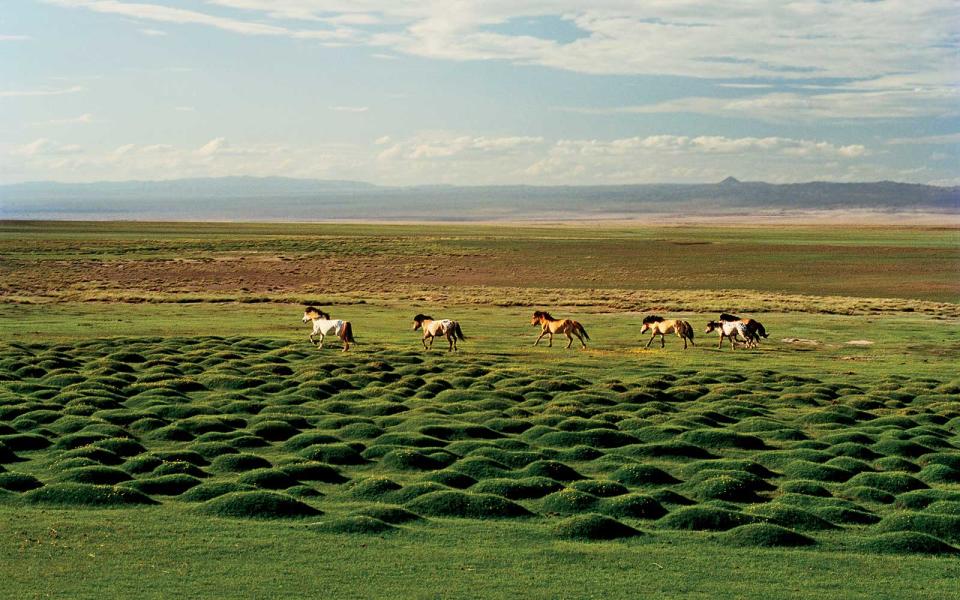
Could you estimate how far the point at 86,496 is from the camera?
886 inches

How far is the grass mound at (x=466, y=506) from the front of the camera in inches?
867

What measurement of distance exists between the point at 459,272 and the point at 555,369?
64165 millimetres

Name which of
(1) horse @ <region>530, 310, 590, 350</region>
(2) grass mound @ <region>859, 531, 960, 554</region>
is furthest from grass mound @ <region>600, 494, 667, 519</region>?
(1) horse @ <region>530, 310, 590, 350</region>

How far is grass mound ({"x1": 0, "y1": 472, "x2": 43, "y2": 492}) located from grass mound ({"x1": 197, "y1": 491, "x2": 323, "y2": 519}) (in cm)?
434

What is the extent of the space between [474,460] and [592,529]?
632 centimetres

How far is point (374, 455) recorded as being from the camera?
27.5m

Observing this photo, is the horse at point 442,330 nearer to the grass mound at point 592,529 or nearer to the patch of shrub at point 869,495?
the patch of shrub at point 869,495

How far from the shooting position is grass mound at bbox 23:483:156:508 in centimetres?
2228

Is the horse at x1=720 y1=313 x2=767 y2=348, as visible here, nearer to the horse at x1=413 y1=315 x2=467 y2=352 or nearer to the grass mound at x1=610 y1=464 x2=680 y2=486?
the horse at x1=413 y1=315 x2=467 y2=352

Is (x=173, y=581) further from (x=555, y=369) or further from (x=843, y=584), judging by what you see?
(x=555, y=369)

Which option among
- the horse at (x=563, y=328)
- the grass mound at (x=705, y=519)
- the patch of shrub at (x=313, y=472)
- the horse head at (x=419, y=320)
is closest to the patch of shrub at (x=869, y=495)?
the grass mound at (x=705, y=519)

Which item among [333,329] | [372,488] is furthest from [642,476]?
[333,329]

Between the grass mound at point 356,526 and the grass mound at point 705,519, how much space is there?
5614 mm

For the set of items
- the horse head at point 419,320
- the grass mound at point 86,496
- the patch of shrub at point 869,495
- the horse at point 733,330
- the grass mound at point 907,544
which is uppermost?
the horse head at point 419,320
